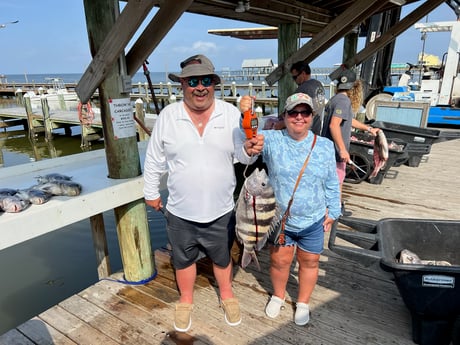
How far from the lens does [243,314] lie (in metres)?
2.60

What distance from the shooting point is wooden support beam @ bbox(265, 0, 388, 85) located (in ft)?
12.7

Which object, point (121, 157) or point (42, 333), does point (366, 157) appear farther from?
point (42, 333)

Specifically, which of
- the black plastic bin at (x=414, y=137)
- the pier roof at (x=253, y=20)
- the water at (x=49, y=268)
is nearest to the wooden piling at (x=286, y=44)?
the pier roof at (x=253, y=20)

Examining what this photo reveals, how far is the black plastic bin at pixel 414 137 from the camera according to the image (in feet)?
18.8

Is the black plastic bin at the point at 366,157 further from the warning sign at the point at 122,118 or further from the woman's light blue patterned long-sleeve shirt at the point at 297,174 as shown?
the warning sign at the point at 122,118

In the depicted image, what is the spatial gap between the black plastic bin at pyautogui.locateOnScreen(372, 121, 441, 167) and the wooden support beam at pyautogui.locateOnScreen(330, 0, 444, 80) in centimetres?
163

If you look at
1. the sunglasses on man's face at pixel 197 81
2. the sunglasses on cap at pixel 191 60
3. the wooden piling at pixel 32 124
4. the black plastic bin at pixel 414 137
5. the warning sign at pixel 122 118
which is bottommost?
the wooden piling at pixel 32 124

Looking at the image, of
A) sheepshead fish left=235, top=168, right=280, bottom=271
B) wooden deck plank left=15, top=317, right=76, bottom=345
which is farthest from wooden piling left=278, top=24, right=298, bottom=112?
wooden deck plank left=15, top=317, right=76, bottom=345

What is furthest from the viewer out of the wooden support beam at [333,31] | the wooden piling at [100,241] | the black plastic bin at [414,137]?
the black plastic bin at [414,137]

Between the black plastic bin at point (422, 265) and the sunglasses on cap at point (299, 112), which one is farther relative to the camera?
the sunglasses on cap at point (299, 112)

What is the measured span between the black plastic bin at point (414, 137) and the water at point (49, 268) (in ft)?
16.8

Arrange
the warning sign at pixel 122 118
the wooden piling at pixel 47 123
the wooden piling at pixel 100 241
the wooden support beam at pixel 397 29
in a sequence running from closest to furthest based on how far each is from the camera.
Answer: the warning sign at pixel 122 118 < the wooden piling at pixel 100 241 < the wooden support beam at pixel 397 29 < the wooden piling at pixel 47 123

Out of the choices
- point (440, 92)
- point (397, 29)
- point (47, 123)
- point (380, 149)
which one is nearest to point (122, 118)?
point (380, 149)

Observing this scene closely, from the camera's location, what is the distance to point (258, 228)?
207cm
